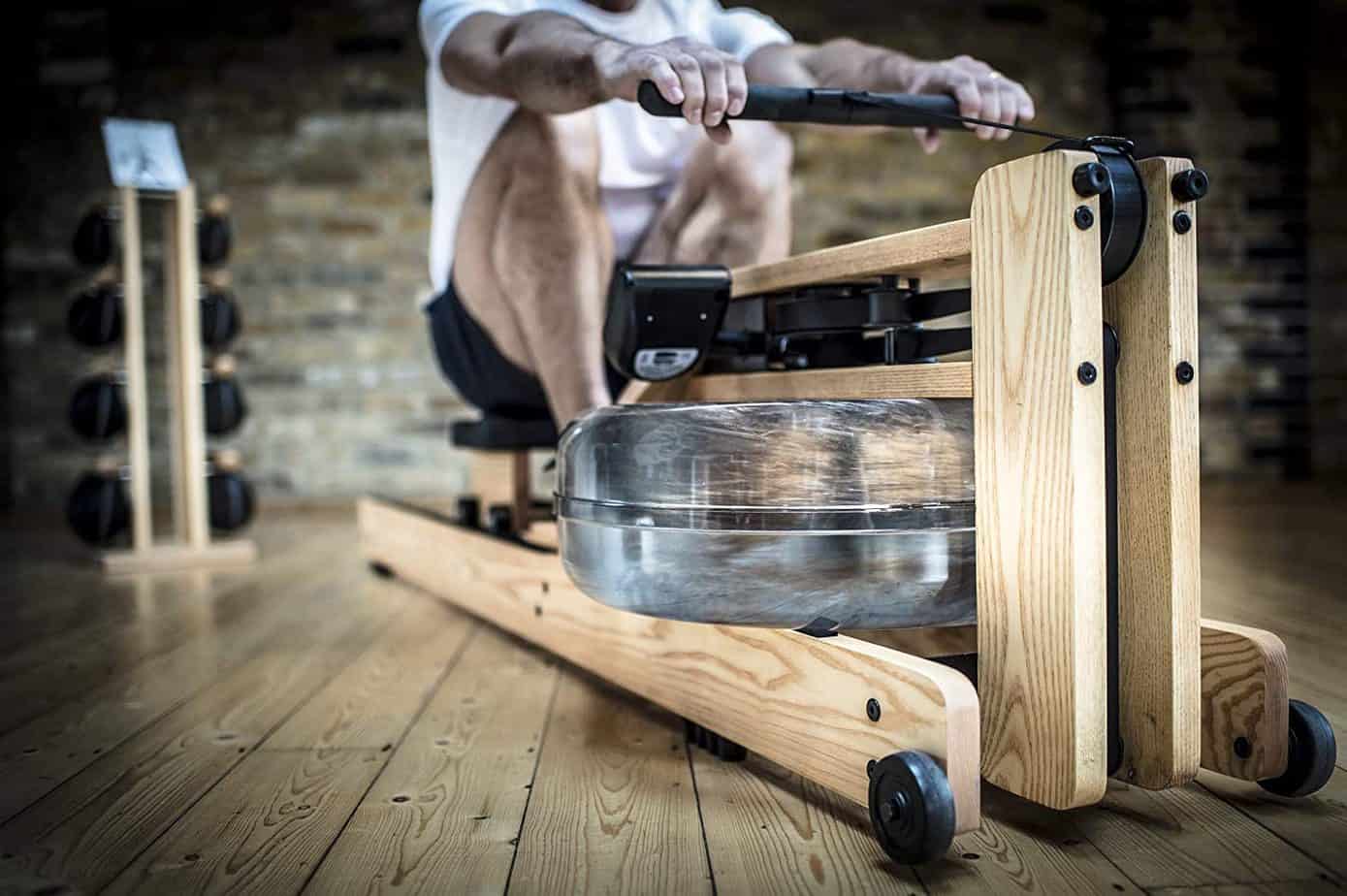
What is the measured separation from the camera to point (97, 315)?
266 centimetres

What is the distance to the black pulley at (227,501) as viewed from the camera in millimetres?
2795

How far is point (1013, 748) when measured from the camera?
0.86m

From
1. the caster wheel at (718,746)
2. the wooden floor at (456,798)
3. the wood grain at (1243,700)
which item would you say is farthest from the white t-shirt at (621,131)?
the wood grain at (1243,700)

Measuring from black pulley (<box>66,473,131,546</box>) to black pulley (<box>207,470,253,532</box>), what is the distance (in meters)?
0.20

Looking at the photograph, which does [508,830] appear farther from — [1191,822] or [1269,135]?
[1269,135]

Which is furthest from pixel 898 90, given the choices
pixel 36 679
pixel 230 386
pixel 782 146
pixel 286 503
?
pixel 286 503

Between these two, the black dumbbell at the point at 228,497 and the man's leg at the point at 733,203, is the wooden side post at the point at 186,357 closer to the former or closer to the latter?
the black dumbbell at the point at 228,497

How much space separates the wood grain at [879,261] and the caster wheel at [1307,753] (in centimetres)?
45

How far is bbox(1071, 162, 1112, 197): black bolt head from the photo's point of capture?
792 mm

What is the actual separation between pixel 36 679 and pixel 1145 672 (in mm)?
1303

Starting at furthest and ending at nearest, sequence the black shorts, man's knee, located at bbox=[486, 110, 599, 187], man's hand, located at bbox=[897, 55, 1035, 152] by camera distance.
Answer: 1. the black shorts
2. man's knee, located at bbox=[486, 110, 599, 187]
3. man's hand, located at bbox=[897, 55, 1035, 152]

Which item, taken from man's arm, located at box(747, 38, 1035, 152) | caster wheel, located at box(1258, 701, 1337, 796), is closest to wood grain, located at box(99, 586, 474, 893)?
caster wheel, located at box(1258, 701, 1337, 796)

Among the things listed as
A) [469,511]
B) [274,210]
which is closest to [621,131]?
[469,511]

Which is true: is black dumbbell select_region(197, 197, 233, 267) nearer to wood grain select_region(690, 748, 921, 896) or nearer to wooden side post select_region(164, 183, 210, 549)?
wooden side post select_region(164, 183, 210, 549)
